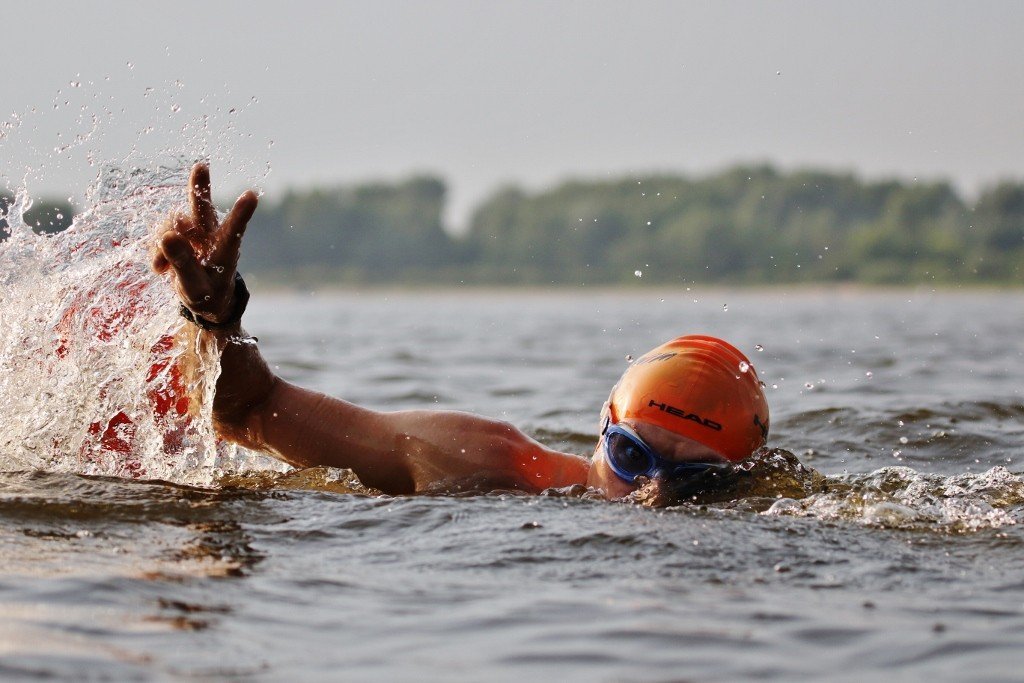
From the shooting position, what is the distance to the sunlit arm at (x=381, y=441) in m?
4.73

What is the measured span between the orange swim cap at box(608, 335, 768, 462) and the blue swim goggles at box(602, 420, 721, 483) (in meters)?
0.08

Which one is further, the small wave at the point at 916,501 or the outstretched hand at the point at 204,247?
the small wave at the point at 916,501

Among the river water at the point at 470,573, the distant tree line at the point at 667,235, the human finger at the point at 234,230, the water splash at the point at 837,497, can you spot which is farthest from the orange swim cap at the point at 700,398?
the distant tree line at the point at 667,235

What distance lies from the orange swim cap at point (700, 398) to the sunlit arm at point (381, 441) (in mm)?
449

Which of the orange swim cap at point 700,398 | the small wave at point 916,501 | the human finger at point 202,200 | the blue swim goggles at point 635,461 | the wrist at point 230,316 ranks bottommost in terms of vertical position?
the small wave at point 916,501

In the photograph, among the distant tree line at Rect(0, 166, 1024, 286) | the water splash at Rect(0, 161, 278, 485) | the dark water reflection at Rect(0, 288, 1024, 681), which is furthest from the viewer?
the distant tree line at Rect(0, 166, 1024, 286)

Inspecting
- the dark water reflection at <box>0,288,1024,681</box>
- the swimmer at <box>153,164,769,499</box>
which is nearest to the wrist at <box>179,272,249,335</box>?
the swimmer at <box>153,164,769,499</box>

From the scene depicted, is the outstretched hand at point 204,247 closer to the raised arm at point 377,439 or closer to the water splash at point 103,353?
the raised arm at point 377,439

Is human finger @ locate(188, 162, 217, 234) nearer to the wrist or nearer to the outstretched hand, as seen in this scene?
the outstretched hand

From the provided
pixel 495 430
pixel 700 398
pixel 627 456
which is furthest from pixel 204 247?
pixel 700 398

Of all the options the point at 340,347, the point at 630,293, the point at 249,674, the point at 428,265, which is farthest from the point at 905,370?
the point at 428,265

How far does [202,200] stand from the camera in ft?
13.7

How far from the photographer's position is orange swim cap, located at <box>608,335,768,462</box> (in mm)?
4570

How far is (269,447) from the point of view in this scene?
4812mm
